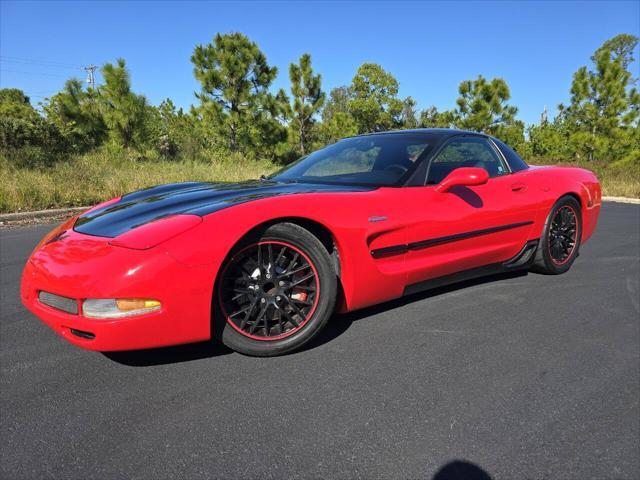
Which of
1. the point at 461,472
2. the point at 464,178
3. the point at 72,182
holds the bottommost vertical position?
the point at 461,472

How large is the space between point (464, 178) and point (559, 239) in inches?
61.2

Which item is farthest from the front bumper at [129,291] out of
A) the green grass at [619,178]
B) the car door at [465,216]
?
the green grass at [619,178]

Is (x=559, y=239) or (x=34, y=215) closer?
(x=559, y=239)

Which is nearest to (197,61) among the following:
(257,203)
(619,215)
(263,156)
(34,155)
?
(263,156)

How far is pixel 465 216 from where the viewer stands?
281 cm

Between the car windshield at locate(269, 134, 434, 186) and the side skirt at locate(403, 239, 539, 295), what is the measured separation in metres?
0.67

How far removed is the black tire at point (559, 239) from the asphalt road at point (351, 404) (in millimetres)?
857

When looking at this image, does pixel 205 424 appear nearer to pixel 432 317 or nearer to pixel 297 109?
Result: pixel 432 317

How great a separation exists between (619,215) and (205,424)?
8.55 m

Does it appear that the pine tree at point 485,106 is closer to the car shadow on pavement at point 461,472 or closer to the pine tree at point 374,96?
the pine tree at point 374,96

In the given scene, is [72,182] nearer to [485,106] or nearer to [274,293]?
[274,293]

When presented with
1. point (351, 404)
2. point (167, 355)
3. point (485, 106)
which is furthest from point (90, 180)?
point (485, 106)

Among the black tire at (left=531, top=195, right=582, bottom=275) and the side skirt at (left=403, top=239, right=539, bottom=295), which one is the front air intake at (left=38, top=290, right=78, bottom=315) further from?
the black tire at (left=531, top=195, right=582, bottom=275)

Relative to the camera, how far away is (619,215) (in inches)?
308
